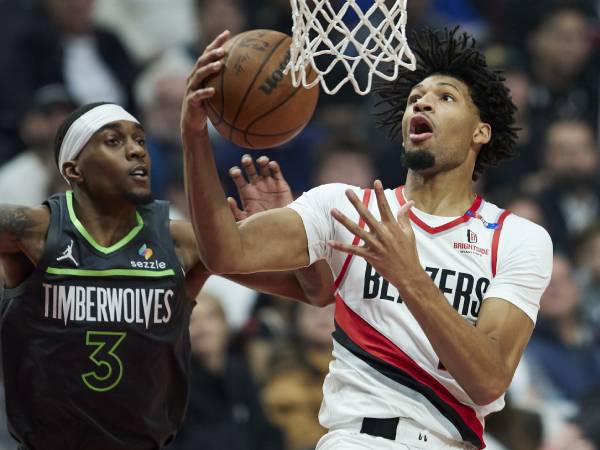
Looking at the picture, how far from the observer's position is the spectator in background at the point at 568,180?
28.4ft

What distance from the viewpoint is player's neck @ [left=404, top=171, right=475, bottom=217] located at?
4.09 meters

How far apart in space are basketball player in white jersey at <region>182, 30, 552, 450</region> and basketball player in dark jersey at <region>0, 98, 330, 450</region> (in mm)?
523

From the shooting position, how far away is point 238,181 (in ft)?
13.7

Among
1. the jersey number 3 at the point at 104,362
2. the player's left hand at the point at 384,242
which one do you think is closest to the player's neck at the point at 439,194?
the player's left hand at the point at 384,242

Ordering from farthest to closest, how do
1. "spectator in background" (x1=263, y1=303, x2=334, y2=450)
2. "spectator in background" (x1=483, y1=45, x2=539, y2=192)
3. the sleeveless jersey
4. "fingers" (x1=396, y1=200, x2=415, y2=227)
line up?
"spectator in background" (x1=483, y1=45, x2=539, y2=192) < "spectator in background" (x1=263, y1=303, x2=334, y2=450) < the sleeveless jersey < "fingers" (x1=396, y1=200, x2=415, y2=227)

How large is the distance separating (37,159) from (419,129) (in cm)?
419

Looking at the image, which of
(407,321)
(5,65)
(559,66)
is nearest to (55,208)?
(407,321)

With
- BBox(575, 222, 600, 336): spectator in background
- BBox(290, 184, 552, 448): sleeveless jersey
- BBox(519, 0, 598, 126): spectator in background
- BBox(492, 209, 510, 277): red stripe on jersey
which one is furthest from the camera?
BBox(519, 0, 598, 126): spectator in background

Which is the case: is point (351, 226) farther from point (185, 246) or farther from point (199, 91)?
point (185, 246)

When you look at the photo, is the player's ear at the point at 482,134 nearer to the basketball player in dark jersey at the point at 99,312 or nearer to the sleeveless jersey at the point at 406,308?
the sleeveless jersey at the point at 406,308

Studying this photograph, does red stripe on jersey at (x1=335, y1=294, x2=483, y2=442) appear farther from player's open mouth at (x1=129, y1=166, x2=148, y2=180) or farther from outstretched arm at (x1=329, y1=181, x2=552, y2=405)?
player's open mouth at (x1=129, y1=166, x2=148, y2=180)

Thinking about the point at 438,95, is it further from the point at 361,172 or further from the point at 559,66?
the point at 559,66

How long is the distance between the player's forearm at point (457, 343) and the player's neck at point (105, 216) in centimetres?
149

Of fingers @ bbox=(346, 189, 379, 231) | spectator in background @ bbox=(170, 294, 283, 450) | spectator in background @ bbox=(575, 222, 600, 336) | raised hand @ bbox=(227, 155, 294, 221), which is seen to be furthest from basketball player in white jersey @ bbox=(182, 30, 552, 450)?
spectator in background @ bbox=(575, 222, 600, 336)
